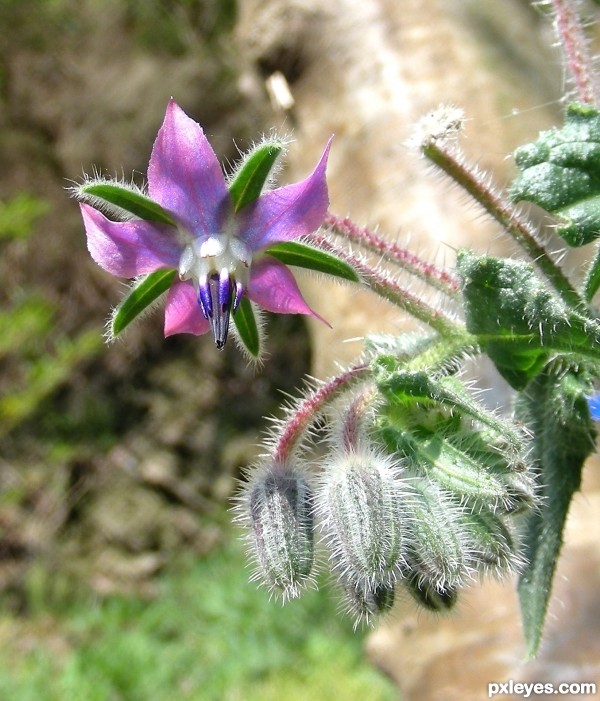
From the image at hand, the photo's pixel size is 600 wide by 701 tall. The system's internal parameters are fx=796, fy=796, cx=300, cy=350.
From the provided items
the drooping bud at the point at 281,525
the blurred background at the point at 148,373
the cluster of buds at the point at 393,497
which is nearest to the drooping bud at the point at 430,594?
the cluster of buds at the point at 393,497

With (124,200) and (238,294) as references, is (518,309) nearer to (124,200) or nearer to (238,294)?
(238,294)

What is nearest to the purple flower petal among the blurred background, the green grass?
the blurred background

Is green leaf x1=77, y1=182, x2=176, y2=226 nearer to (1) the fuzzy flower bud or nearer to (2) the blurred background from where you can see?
(1) the fuzzy flower bud

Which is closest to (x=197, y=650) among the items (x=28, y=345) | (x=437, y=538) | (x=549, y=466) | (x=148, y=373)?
(x=148, y=373)

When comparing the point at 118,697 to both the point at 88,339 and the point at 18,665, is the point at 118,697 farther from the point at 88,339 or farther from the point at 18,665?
the point at 88,339

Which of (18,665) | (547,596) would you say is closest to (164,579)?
(18,665)
